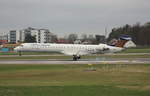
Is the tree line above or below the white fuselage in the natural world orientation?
above

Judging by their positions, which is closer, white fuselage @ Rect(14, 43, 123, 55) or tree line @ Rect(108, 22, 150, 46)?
white fuselage @ Rect(14, 43, 123, 55)

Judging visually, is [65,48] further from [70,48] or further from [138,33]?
[138,33]

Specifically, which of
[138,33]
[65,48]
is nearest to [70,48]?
[65,48]

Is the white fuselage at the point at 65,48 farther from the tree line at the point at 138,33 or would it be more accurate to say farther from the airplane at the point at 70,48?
the tree line at the point at 138,33

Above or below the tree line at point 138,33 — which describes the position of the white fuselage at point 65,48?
below

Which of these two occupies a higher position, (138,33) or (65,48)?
(138,33)

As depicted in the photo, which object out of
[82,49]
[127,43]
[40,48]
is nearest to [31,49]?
[40,48]

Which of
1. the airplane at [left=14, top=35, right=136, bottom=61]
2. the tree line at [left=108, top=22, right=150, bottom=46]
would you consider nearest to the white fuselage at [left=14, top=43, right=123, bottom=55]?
the airplane at [left=14, top=35, right=136, bottom=61]

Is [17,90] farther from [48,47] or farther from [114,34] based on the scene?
[114,34]

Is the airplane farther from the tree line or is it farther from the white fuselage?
the tree line

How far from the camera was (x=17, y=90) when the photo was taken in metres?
21.3

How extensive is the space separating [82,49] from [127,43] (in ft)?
34.8

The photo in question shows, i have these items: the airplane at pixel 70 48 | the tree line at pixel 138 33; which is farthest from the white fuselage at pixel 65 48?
the tree line at pixel 138 33

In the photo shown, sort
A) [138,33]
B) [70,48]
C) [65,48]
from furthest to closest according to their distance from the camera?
[138,33] < [70,48] < [65,48]
